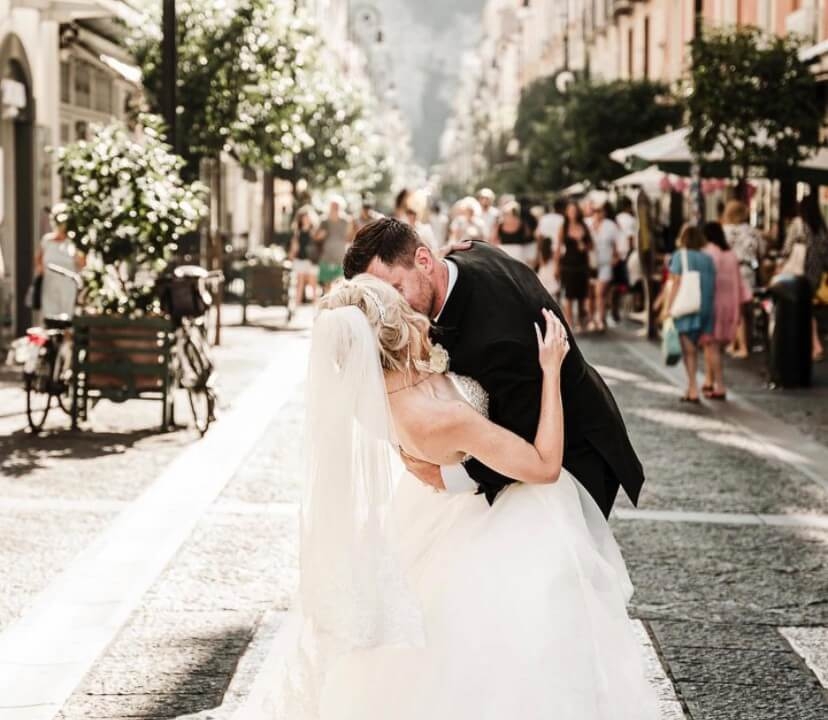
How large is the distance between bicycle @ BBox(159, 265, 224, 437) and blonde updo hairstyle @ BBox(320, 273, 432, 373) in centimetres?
789

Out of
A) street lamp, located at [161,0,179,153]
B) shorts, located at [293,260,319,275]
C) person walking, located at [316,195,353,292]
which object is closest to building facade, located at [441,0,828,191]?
person walking, located at [316,195,353,292]

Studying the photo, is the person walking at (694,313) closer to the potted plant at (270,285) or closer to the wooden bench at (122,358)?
the wooden bench at (122,358)

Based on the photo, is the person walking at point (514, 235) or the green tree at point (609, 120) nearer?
the person walking at point (514, 235)

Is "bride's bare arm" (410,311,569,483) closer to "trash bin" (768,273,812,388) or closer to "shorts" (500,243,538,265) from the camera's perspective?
"trash bin" (768,273,812,388)

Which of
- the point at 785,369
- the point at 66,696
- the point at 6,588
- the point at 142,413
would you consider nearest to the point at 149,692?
the point at 66,696

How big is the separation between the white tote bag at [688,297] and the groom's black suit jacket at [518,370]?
31.5 ft

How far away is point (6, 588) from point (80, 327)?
4976 mm

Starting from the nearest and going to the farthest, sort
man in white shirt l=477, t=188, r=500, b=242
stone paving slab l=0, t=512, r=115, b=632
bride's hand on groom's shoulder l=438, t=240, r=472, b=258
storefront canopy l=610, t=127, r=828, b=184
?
bride's hand on groom's shoulder l=438, t=240, r=472, b=258, stone paving slab l=0, t=512, r=115, b=632, storefront canopy l=610, t=127, r=828, b=184, man in white shirt l=477, t=188, r=500, b=242

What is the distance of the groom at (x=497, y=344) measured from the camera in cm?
382

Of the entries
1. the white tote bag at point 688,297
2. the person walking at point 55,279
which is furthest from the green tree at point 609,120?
the white tote bag at point 688,297

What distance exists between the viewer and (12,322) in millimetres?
18828

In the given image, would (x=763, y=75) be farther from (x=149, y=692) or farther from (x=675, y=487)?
(x=149, y=692)

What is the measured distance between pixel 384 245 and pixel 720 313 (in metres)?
10.6

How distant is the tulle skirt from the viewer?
12.5ft
